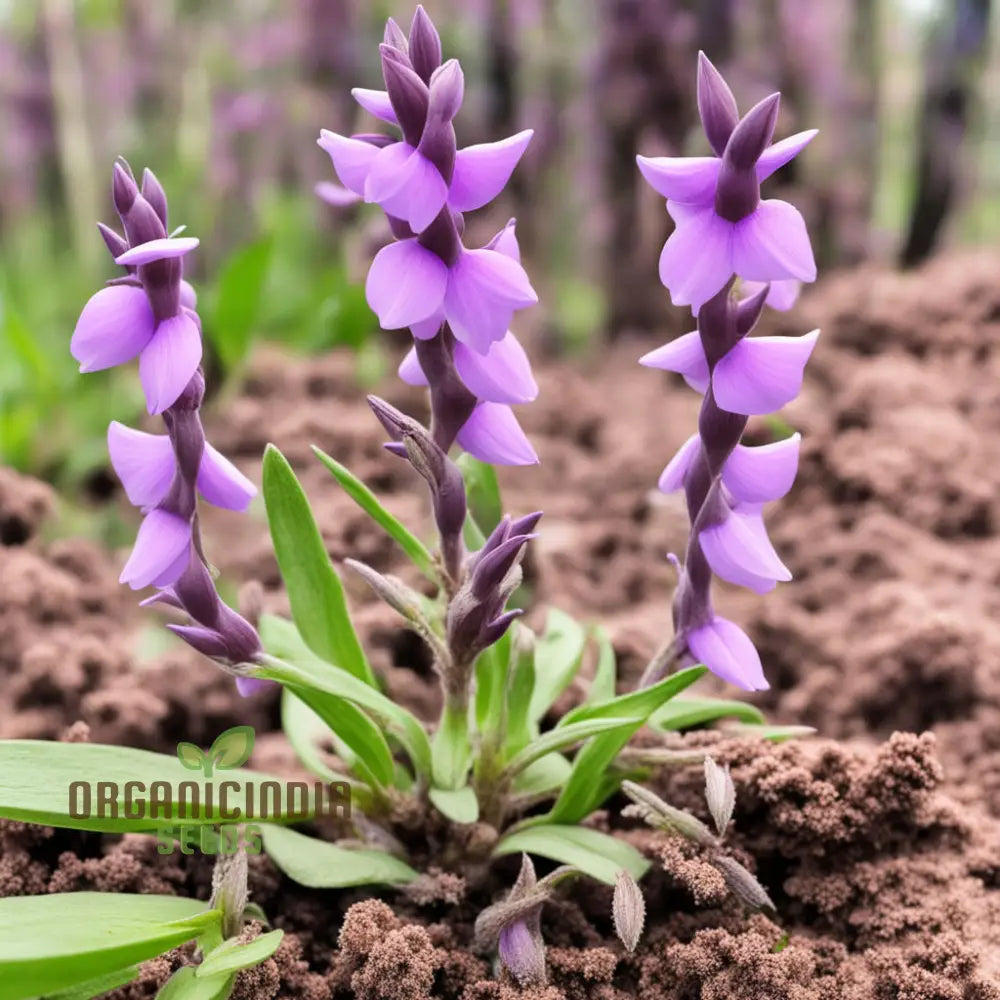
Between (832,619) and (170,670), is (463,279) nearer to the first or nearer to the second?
(170,670)

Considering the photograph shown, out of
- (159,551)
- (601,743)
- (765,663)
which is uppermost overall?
(159,551)

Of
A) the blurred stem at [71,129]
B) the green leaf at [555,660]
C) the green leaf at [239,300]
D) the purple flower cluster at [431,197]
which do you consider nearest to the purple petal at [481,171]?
the purple flower cluster at [431,197]

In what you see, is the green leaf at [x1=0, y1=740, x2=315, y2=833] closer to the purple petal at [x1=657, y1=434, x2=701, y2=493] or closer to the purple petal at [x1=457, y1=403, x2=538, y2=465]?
the purple petal at [x1=457, y1=403, x2=538, y2=465]

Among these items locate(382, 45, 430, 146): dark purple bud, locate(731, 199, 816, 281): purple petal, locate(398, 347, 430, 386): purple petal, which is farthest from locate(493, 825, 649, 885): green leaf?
locate(382, 45, 430, 146): dark purple bud

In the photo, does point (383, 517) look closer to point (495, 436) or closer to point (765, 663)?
point (495, 436)

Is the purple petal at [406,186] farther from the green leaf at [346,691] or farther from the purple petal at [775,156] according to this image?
the green leaf at [346,691]

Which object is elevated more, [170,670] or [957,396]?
[957,396]

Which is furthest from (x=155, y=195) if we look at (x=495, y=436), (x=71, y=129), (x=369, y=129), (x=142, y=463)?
(x=71, y=129)

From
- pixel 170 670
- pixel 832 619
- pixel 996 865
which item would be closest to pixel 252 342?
pixel 170 670
